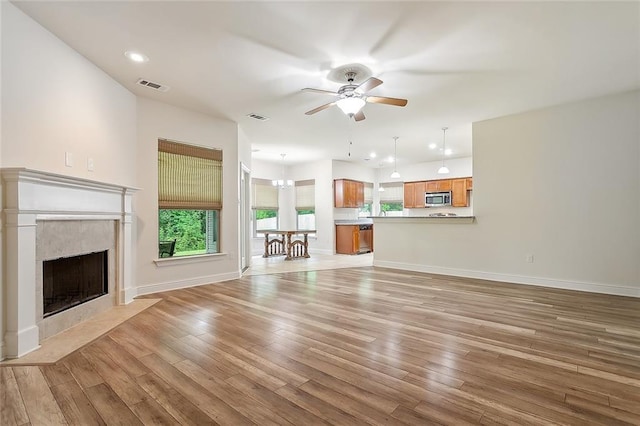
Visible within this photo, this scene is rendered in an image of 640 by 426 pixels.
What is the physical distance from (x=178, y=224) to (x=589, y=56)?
5836mm

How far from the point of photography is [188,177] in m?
5.05

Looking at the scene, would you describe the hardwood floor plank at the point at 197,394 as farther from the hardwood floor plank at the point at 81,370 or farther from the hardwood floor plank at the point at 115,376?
the hardwood floor plank at the point at 81,370

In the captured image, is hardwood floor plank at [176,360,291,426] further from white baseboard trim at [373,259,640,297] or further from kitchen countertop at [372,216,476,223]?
kitchen countertop at [372,216,476,223]

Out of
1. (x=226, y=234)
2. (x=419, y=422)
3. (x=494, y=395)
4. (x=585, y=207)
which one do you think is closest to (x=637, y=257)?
(x=585, y=207)

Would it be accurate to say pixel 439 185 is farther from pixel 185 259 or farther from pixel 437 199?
pixel 185 259

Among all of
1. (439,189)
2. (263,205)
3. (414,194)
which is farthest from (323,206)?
(439,189)

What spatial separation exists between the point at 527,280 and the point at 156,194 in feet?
20.0

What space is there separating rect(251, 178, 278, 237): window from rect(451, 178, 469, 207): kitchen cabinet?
547cm

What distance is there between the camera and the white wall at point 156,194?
4.53 meters

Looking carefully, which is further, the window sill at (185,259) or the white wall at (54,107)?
the window sill at (185,259)

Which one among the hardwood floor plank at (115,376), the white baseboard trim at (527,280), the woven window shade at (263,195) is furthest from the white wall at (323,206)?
the hardwood floor plank at (115,376)

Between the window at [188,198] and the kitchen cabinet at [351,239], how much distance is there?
4.58 meters

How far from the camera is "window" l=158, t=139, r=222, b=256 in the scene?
4812mm

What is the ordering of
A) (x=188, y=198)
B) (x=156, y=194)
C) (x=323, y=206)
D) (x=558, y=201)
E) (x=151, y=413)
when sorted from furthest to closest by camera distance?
1. (x=323, y=206)
2. (x=188, y=198)
3. (x=558, y=201)
4. (x=156, y=194)
5. (x=151, y=413)
